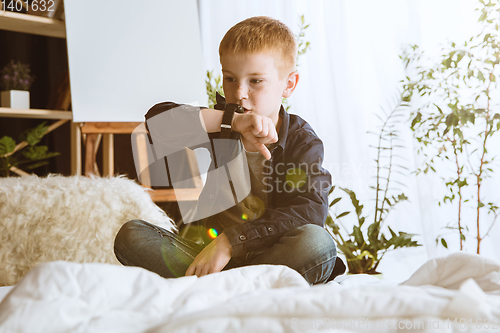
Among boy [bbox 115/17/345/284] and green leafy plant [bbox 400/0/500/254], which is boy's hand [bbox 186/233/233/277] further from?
green leafy plant [bbox 400/0/500/254]

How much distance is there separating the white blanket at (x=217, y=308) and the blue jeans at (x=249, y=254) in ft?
1.25

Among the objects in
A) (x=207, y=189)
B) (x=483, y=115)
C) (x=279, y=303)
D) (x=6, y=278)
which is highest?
(x=483, y=115)

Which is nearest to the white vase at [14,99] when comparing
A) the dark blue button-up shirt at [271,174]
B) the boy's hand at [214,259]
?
the dark blue button-up shirt at [271,174]

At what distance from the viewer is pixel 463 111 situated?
4.79 feet

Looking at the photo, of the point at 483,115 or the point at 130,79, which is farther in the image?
the point at 130,79

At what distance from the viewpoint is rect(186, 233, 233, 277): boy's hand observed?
0.78 metres

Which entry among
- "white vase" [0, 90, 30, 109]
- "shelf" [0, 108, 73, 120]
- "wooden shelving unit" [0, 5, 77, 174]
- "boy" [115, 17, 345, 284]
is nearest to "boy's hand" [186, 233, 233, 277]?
"boy" [115, 17, 345, 284]

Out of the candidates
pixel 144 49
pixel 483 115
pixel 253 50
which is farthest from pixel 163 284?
pixel 144 49

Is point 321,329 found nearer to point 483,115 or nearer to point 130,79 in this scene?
point 483,115

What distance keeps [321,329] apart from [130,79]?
5.93 ft

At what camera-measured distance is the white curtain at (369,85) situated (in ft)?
5.67

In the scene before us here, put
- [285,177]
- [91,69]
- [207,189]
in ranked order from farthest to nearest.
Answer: [91,69]
[207,189]
[285,177]

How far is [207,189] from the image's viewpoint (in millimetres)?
1124

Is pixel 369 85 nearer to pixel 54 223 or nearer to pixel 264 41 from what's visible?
pixel 264 41
